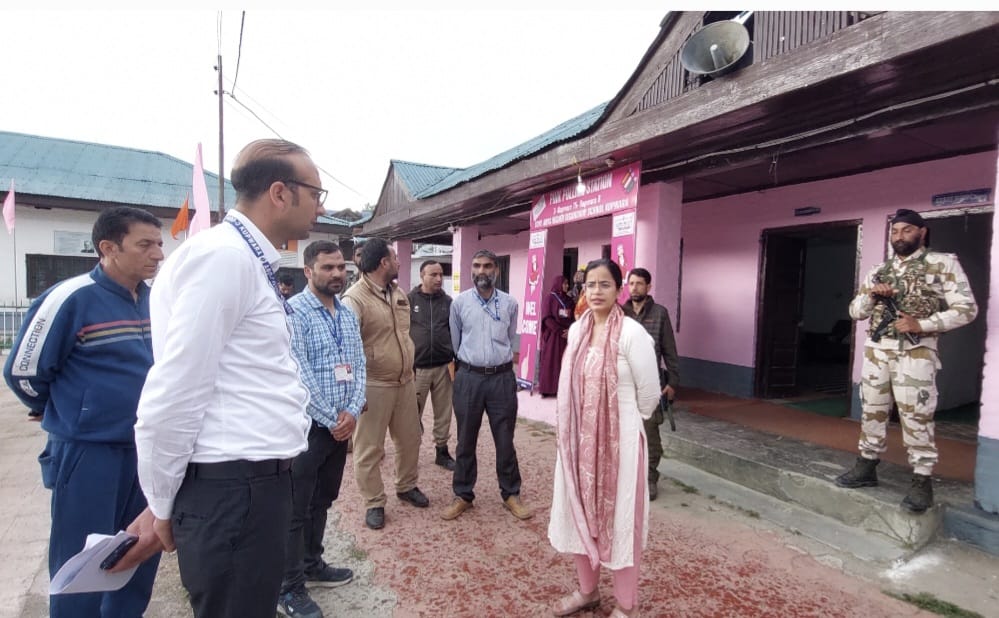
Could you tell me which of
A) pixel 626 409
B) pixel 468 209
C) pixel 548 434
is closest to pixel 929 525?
pixel 626 409

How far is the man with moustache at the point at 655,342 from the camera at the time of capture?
4027 mm

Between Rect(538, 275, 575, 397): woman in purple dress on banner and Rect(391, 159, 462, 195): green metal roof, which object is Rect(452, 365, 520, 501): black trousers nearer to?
Rect(538, 275, 575, 397): woman in purple dress on banner

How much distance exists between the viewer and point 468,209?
8266mm

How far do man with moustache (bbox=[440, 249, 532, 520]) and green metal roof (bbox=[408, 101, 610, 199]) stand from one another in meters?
2.70

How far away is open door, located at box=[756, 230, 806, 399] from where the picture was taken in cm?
668

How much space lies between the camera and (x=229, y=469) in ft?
4.14

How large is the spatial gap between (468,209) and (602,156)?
3.50 m

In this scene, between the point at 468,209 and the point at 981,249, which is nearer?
the point at 981,249

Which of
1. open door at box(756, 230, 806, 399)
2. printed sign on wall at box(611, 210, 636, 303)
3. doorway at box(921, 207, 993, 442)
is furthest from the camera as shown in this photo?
open door at box(756, 230, 806, 399)

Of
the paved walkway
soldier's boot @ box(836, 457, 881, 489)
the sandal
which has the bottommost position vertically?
the paved walkway

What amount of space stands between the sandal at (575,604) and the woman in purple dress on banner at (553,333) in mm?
3993

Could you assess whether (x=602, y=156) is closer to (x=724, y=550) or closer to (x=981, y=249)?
(x=724, y=550)

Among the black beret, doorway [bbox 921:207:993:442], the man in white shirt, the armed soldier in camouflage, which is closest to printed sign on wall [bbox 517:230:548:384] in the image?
the armed soldier in camouflage

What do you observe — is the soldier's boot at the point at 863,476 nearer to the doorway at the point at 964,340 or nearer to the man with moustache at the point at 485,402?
the man with moustache at the point at 485,402
